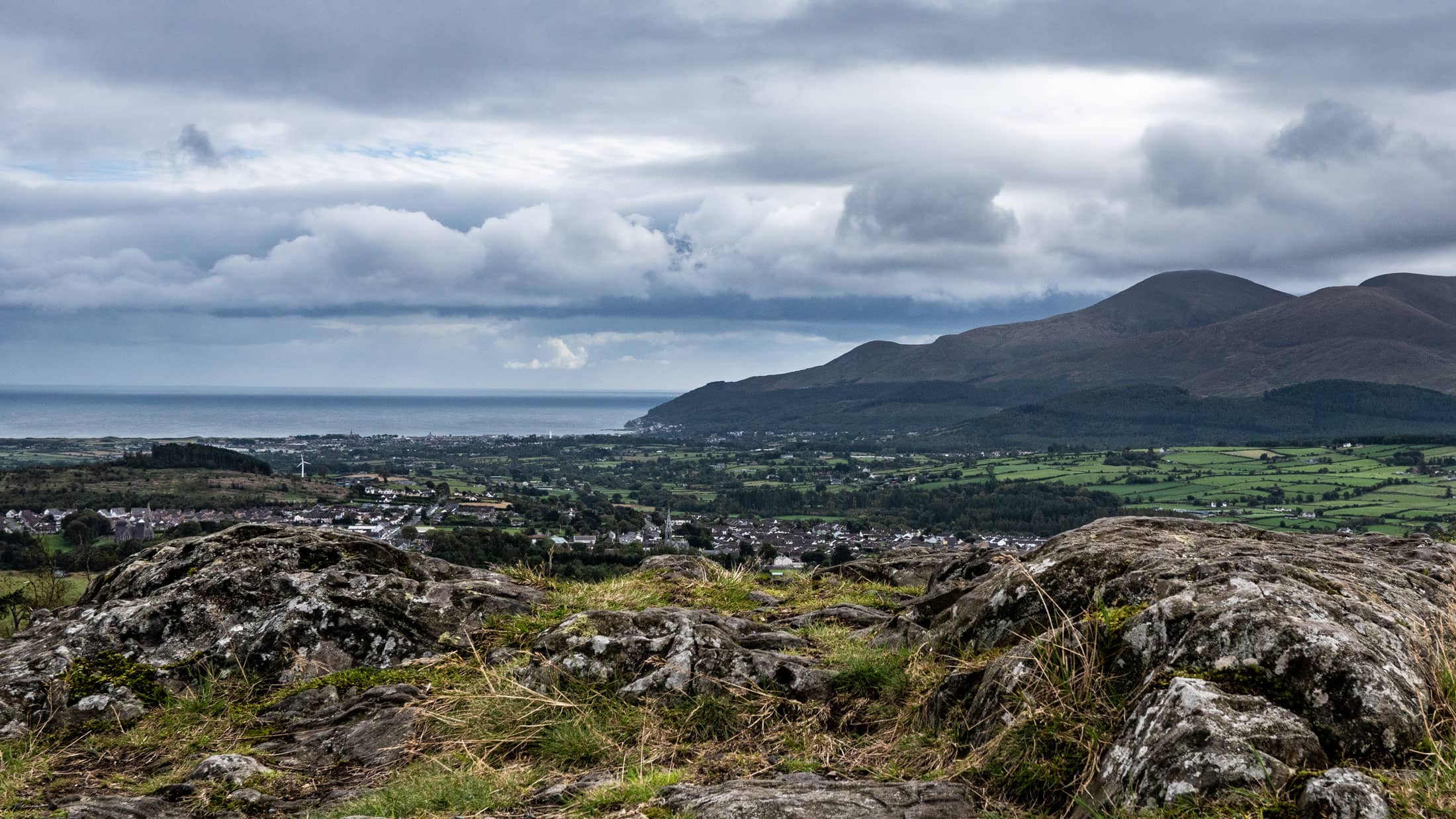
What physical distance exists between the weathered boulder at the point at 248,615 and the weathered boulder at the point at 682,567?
3327 mm

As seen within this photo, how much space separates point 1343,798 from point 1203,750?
2.05ft

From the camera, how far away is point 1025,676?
6.04 metres

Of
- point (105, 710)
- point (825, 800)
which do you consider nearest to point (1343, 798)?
point (825, 800)

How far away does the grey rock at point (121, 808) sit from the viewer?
19.1 ft

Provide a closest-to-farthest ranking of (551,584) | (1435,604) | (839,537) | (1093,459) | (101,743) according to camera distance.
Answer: (1435,604), (101,743), (551,584), (839,537), (1093,459)

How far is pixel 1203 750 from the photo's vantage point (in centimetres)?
457

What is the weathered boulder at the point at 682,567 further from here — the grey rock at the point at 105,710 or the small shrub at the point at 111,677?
the grey rock at the point at 105,710

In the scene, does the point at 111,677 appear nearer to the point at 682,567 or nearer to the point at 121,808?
the point at 121,808

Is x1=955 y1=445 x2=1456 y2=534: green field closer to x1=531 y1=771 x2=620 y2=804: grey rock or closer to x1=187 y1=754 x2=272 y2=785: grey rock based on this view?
x1=531 y1=771 x2=620 y2=804: grey rock

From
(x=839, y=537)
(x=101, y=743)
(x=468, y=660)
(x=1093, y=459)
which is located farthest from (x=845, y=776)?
(x=1093, y=459)

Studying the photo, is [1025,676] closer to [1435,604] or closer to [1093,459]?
[1435,604]

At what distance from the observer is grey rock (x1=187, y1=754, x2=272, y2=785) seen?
21.5ft

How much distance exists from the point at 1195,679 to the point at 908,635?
3.87 m

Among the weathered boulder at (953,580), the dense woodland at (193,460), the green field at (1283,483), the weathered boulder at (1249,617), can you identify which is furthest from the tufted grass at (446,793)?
the dense woodland at (193,460)
